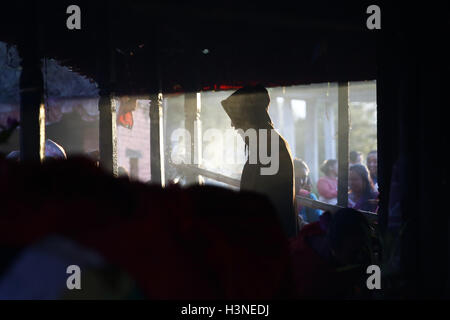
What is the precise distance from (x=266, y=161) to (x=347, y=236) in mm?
1292

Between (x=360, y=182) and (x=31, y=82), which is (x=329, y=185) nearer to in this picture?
(x=360, y=182)

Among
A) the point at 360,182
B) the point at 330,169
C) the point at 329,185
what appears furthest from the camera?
the point at 330,169

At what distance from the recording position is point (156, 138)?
18.9 ft

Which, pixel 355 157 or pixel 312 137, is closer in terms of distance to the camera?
pixel 355 157

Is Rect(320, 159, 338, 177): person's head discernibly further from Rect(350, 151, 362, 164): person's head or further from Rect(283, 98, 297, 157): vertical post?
Rect(283, 98, 297, 157): vertical post

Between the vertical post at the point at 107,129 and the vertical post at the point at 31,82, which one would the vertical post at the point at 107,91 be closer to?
Result: the vertical post at the point at 107,129

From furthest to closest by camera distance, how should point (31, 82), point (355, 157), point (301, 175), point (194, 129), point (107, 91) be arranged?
1. point (355, 157)
2. point (301, 175)
3. point (194, 129)
4. point (107, 91)
5. point (31, 82)

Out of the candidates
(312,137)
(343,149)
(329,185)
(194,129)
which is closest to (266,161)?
(194,129)

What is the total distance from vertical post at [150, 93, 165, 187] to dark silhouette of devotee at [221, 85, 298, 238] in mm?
2291

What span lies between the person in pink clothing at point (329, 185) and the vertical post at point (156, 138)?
3.39 m
